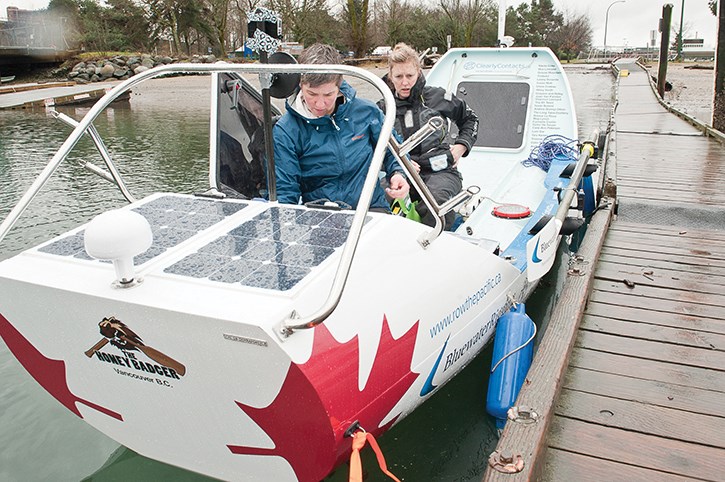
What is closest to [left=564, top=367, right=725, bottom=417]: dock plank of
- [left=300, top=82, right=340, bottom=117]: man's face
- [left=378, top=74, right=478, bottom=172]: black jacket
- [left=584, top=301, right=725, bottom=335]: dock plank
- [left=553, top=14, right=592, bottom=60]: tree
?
[left=584, top=301, right=725, bottom=335]: dock plank

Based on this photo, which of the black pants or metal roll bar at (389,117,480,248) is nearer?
metal roll bar at (389,117,480,248)

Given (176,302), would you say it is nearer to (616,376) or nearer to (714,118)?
(616,376)

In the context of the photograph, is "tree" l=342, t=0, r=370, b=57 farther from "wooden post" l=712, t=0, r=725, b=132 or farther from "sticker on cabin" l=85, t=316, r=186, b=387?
"sticker on cabin" l=85, t=316, r=186, b=387

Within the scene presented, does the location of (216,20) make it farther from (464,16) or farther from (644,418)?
(644,418)

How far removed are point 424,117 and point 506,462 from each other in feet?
10.0

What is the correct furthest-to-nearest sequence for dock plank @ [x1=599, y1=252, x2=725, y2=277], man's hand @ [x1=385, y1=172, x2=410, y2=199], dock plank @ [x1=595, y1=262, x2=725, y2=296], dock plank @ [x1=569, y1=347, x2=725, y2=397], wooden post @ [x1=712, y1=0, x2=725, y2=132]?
wooden post @ [x1=712, y1=0, x2=725, y2=132] < dock plank @ [x1=599, y1=252, x2=725, y2=277] < dock plank @ [x1=595, y1=262, x2=725, y2=296] < man's hand @ [x1=385, y1=172, x2=410, y2=199] < dock plank @ [x1=569, y1=347, x2=725, y2=397]

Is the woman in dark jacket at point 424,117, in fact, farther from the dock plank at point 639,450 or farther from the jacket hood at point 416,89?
the dock plank at point 639,450

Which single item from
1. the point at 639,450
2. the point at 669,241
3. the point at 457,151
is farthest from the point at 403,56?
the point at 639,450

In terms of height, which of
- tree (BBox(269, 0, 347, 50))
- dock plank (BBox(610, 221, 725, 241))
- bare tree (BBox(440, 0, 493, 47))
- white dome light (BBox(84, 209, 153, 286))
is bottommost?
dock plank (BBox(610, 221, 725, 241))

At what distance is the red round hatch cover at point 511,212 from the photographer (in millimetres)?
4867

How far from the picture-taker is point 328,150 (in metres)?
3.15

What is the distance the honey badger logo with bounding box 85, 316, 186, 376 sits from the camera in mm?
1934

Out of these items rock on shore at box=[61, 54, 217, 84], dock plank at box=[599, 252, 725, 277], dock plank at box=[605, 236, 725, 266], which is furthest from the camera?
rock on shore at box=[61, 54, 217, 84]

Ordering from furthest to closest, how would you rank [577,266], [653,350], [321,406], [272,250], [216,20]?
[216,20], [577,266], [653,350], [272,250], [321,406]
